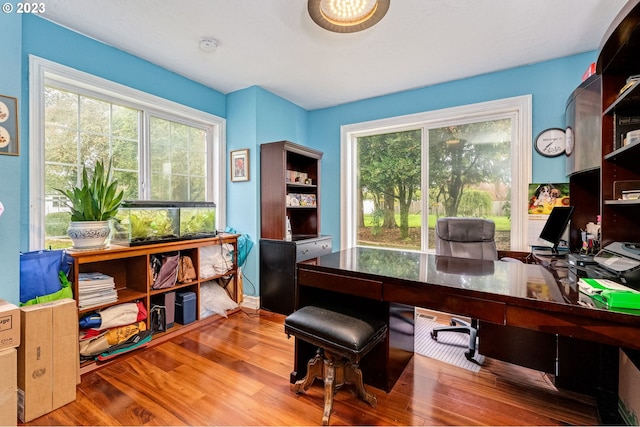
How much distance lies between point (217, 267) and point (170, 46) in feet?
6.71

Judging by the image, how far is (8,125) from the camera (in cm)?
160

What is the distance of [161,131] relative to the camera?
9.16ft

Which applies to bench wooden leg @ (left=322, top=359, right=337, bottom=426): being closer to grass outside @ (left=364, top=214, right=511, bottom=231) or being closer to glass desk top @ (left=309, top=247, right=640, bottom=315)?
glass desk top @ (left=309, top=247, right=640, bottom=315)

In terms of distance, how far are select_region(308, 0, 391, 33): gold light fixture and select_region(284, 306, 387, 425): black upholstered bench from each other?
1694 millimetres

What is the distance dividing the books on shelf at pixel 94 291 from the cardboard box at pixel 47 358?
244mm

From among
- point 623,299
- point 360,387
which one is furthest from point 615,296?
point 360,387

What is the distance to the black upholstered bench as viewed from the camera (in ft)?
4.50

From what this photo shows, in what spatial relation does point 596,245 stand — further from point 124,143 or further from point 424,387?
point 124,143

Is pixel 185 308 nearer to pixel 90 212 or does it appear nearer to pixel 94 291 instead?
pixel 94 291

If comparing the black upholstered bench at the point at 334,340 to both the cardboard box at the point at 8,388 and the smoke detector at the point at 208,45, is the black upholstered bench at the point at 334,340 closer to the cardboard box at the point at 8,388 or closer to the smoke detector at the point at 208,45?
the cardboard box at the point at 8,388

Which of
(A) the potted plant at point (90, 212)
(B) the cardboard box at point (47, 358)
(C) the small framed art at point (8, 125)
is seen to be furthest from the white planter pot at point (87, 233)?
(C) the small framed art at point (8, 125)

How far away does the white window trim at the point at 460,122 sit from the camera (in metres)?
2.68

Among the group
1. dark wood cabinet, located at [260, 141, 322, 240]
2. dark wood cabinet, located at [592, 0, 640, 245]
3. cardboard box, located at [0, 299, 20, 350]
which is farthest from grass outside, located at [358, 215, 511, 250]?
cardboard box, located at [0, 299, 20, 350]

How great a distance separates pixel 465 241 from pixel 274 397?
1961 mm
